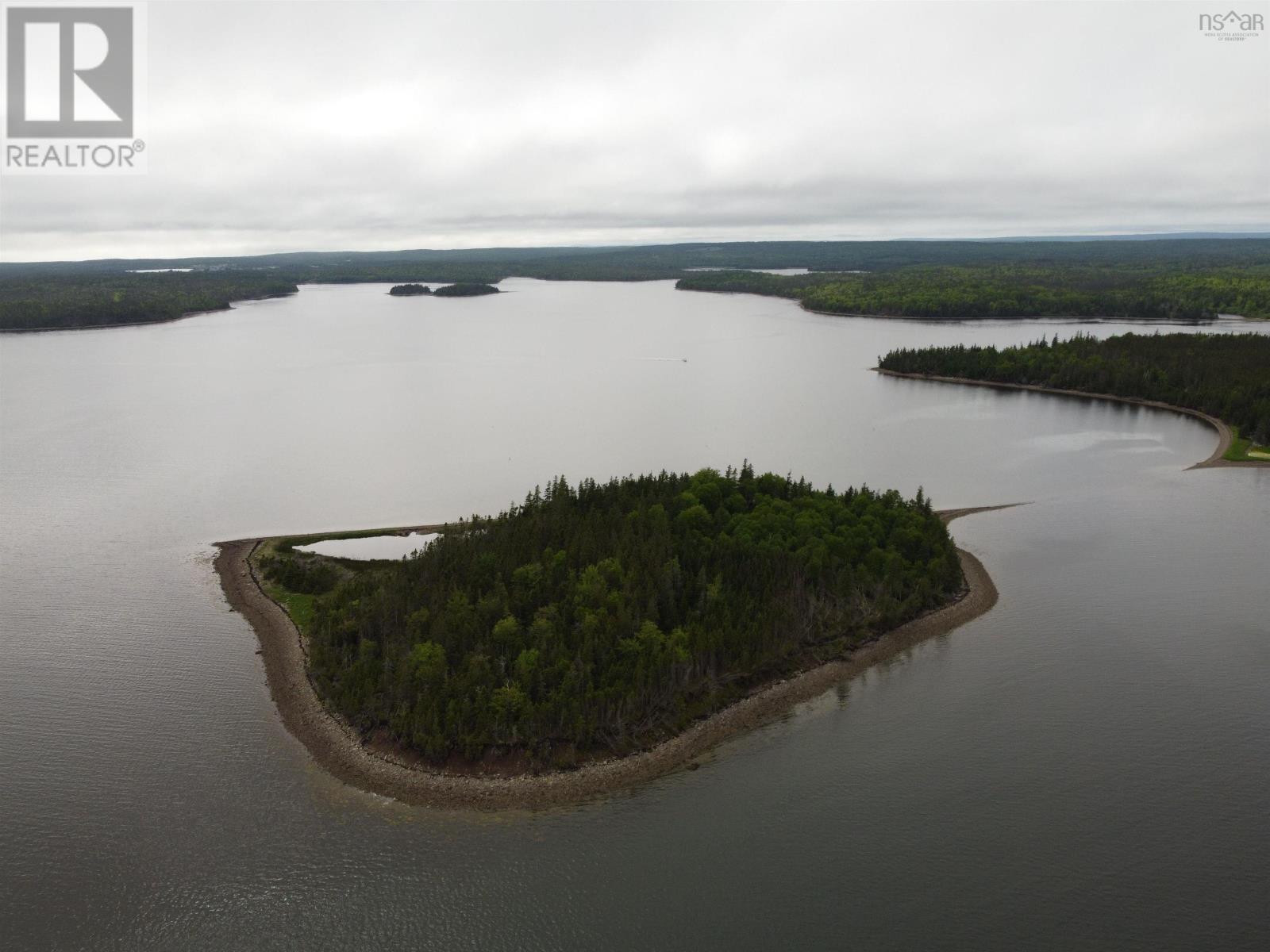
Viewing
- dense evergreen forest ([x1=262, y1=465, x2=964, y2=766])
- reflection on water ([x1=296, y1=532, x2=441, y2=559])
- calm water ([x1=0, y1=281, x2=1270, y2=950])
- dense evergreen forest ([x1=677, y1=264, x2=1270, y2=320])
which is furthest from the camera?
dense evergreen forest ([x1=677, y1=264, x2=1270, y2=320])

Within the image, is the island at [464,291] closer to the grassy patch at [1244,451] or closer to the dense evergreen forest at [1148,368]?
the dense evergreen forest at [1148,368]

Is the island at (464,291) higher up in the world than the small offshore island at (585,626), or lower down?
higher up

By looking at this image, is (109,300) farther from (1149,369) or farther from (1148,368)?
(1149,369)

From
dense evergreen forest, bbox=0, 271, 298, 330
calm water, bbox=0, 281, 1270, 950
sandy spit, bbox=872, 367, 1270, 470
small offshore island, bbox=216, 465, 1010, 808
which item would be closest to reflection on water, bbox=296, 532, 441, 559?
small offshore island, bbox=216, 465, 1010, 808

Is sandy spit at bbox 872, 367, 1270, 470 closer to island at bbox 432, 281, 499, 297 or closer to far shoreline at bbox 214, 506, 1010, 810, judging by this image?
far shoreline at bbox 214, 506, 1010, 810

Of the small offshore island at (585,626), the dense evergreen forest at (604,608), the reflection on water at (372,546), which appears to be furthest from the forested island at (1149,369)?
the reflection on water at (372,546)
